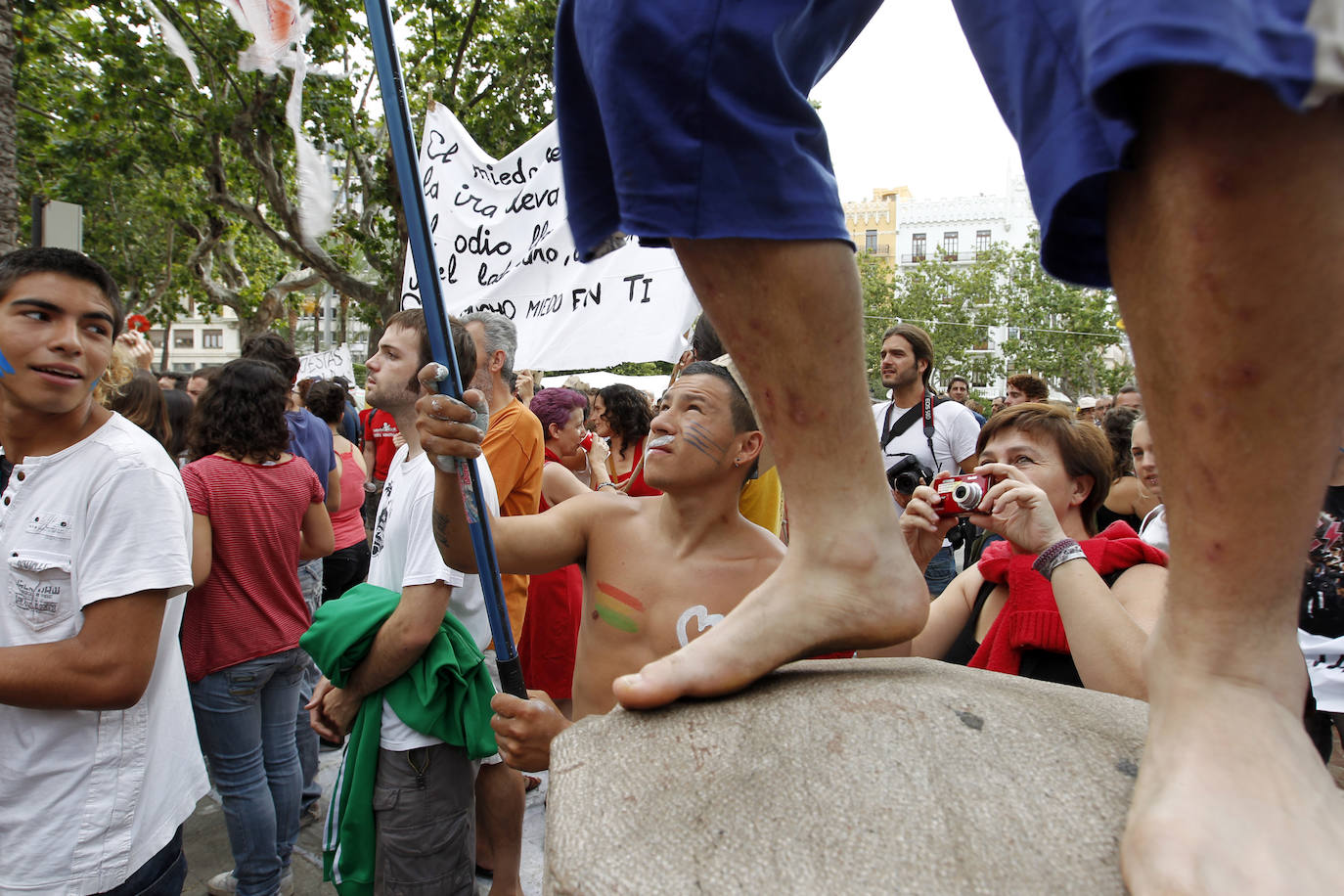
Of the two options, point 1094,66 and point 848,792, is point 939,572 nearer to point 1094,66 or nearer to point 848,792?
point 848,792

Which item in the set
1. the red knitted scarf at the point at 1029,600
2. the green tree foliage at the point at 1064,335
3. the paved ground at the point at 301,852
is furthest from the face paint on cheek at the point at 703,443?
the green tree foliage at the point at 1064,335

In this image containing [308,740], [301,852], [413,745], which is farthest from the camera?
[308,740]

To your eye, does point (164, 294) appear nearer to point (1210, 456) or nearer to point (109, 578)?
point (109, 578)

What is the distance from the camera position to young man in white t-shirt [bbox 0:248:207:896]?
6.54 ft

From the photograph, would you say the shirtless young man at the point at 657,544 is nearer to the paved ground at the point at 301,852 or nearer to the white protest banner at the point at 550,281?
the paved ground at the point at 301,852

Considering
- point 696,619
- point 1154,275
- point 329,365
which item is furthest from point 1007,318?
point 1154,275

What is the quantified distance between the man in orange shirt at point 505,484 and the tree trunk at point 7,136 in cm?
325

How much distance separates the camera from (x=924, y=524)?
2416 mm

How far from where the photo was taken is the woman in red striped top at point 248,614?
10.9 ft

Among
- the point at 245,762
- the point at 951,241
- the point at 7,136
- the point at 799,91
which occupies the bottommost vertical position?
the point at 245,762

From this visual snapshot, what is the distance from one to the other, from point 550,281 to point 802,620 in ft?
15.9

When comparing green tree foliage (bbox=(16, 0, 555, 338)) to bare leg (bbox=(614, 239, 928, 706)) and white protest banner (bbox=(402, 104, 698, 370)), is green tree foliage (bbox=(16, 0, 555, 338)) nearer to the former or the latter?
white protest banner (bbox=(402, 104, 698, 370))

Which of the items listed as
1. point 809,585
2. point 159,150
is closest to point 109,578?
point 809,585

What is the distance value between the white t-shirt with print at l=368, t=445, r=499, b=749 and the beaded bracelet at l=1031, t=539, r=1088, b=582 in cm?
156
